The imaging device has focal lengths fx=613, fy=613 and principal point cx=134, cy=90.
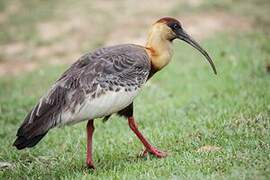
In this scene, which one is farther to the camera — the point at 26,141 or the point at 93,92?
the point at 93,92

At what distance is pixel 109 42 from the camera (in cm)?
1482

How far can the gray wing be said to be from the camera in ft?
20.0

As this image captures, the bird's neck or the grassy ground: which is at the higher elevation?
the bird's neck

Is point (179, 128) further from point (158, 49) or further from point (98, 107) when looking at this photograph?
point (98, 107)

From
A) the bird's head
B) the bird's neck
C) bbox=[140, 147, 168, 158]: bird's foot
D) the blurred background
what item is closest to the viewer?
bbox=[140, 147, 168, 158]: bird's foot

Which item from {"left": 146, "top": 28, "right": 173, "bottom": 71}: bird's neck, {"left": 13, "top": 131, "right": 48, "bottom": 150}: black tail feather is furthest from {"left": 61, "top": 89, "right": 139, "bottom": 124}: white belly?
{"left": 146, "top": 28, "right": 173, "bottom": 71}: bird's neck

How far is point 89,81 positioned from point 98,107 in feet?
0.96

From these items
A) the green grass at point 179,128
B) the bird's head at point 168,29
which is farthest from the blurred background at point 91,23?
the bird's head at point 168,29

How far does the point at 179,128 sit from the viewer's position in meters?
7.90

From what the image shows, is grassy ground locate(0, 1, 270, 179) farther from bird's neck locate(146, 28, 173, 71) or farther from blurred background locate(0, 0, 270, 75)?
blurred background locate(0, 0, 270, 75)

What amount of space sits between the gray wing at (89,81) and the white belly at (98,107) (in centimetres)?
5

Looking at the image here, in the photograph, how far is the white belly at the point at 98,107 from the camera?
20.2ft

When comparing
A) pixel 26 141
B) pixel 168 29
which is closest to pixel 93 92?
pixel 26 141

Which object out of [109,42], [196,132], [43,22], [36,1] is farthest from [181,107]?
[36,1]
